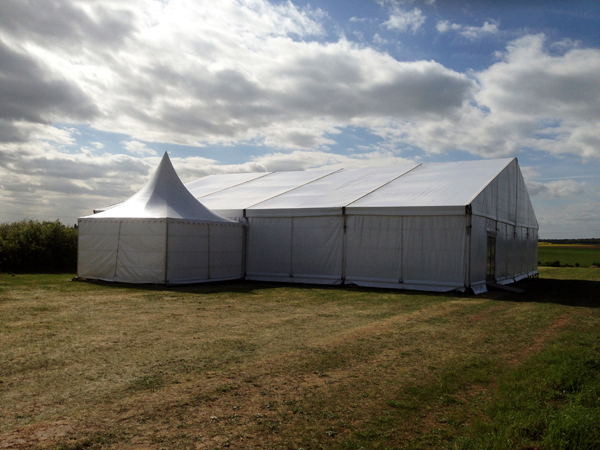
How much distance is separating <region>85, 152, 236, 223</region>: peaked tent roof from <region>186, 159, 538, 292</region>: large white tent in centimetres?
178

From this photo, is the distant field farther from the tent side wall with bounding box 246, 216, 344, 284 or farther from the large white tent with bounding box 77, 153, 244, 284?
the large white tent with bounding box 77, 153, 244, 284

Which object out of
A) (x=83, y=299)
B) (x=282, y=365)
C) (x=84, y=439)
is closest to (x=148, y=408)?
(x=84, y=439)

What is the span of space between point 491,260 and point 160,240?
29.9ft

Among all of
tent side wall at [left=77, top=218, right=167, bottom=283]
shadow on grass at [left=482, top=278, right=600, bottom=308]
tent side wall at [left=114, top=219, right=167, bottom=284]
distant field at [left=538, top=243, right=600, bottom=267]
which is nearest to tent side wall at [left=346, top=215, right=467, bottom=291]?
shadow on grass at [left=482, top=278, right=600, bottom=308]

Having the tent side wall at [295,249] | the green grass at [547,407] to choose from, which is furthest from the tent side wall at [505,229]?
the green grass at [547,407]

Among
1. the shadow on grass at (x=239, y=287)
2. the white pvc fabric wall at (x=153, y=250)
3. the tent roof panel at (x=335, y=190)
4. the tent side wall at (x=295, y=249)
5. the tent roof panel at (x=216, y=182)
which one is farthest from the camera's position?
the tent roof panel at (x=216, y=182)

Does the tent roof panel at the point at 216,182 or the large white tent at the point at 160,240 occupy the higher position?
the tent roof panel at the point at 216,182

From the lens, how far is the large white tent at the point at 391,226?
11.3 m

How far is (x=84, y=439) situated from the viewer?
2.68 meters

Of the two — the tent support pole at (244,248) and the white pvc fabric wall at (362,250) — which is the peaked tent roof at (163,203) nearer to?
the tent support pole at (244,248)

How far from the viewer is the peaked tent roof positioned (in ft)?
39.2

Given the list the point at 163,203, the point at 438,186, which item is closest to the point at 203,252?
the point at 163,203

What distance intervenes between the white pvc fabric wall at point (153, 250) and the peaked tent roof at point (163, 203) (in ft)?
0.76

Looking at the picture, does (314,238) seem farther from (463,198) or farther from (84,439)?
A: (84,439)
